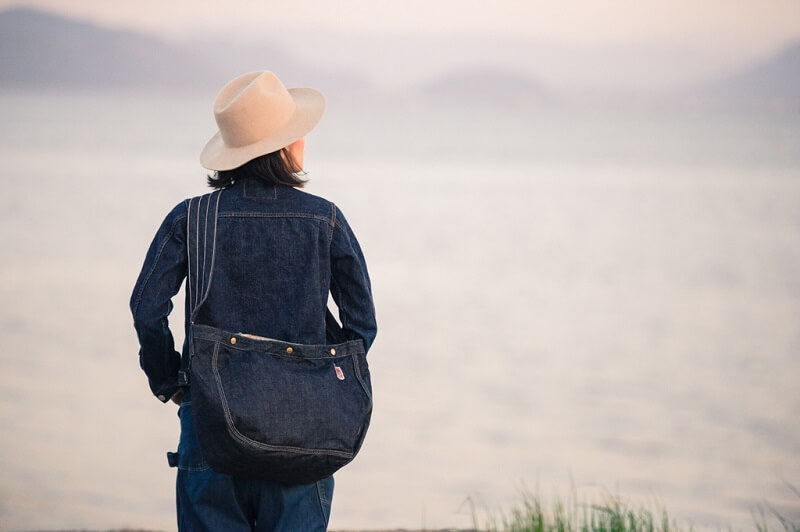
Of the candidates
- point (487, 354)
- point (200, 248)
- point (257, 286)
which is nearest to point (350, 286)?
point (257, 286)

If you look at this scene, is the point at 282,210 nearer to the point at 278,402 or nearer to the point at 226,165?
the point at 226,165

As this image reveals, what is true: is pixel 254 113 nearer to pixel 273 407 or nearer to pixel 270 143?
pixel 270 143

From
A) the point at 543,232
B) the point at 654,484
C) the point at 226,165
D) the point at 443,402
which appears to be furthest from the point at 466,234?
the point at 226,165

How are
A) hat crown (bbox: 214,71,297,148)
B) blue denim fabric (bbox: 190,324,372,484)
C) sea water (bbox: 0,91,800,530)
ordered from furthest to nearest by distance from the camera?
sea water (bbox: 0,91,800,530) → hat crown (bbox: 214,71,297,148) → blue denim fabric (bbox: 190,324,372,484)

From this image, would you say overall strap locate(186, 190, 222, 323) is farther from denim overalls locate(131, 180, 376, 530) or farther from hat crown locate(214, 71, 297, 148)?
hat crown locate(214, 71, 297, 148)

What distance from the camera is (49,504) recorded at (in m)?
3.96

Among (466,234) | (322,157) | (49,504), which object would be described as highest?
(322,157)

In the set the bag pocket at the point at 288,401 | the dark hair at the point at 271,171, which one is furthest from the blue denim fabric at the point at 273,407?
the dark hair at the point at 271,171

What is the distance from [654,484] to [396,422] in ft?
3.70

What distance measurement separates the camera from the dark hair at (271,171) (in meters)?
2.07

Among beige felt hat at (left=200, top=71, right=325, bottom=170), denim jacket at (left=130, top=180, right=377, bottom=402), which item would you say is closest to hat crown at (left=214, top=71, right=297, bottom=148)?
beige felt hat at (left=200, top=71, right=325, bottom=170)

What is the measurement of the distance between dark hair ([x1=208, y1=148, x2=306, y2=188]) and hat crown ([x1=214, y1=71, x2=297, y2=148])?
42 mm

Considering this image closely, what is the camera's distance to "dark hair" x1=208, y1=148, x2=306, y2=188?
2.07 m

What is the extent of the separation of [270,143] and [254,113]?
66mm
